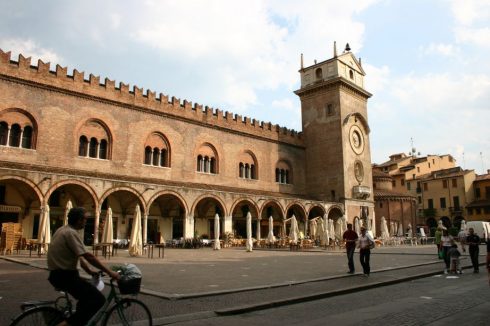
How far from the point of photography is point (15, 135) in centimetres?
2223

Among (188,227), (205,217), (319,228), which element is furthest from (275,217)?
(188,227)

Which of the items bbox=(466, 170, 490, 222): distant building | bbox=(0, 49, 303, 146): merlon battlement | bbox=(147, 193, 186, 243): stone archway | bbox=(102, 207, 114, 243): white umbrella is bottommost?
bbox=(102, 207, 114, 243): white umbrella

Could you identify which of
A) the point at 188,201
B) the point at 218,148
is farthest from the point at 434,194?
the point at 188,201

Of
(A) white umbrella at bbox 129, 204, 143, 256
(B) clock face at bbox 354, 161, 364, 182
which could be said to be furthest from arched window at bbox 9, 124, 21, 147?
(B) clock face at bbox 354, 161, 364, 182

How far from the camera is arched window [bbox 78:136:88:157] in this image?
2473 cm

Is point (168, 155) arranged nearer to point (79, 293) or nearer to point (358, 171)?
point (358, 171)

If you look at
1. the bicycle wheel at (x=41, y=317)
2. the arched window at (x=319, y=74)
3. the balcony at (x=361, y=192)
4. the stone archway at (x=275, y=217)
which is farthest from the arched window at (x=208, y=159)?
the bicycle wheel at (x=41, y=317)

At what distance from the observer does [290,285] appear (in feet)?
31.4

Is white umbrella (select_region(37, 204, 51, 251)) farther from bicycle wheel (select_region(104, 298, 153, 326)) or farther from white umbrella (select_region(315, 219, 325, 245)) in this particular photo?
white umbrella (select_region(315, 219, 325, 245))

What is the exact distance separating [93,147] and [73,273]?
22.5 m

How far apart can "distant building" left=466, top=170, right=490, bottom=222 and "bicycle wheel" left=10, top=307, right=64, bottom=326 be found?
55274mm

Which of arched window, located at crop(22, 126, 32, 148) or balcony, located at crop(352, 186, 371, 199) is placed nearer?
arched window, located at crop(22, 126, 32, 148)

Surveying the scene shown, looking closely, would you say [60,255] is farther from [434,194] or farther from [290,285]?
[434,194]

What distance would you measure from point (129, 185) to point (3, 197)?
6575 mm
